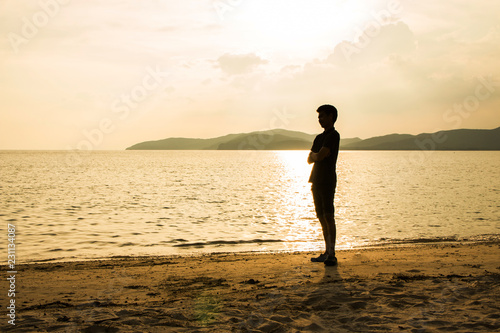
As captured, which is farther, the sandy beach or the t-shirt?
the t-shirt

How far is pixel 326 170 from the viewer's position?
7492 millimetres

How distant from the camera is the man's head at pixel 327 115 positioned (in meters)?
7.59

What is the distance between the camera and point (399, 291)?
583 cm

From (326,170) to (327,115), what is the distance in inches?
40.5

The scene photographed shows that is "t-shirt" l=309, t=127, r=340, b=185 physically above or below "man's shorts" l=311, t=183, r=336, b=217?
above

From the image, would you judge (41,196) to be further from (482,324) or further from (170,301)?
(482,324)

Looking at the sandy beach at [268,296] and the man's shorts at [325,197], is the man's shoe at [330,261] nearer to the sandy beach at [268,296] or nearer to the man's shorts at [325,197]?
the sandy beach at [268,296]

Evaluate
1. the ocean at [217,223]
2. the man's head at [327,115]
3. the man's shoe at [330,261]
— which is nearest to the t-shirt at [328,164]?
the man's head at [327,115]

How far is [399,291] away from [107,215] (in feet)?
53.4

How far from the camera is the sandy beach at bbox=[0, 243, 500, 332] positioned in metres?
4.60

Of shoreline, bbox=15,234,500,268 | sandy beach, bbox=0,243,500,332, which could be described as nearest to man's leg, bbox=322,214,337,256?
sandy beach, bbox=0,243,500,332

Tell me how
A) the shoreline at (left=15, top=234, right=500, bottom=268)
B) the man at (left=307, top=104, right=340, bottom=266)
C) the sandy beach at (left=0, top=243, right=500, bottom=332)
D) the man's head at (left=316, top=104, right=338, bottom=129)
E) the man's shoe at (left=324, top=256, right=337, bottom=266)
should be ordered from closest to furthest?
the sandy beach at (left=0, top=243, right=500, bottom=332) < the man at (left=307, top=104, right=340, bottom=266) < the man's head at (left=316, top=104, right=338, bottom=129) < the man's shoe at (left=324, top=256, right=337, bottom=266) < the shoreline at (left=15, top=234, right=500, bottom=268)

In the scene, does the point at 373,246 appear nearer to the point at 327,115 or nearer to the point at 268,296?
the point at 327,115

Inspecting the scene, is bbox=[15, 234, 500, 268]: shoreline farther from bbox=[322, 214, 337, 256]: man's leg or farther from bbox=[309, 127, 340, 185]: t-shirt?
bbox=[309, 127, 340, 185]: t-shirt
